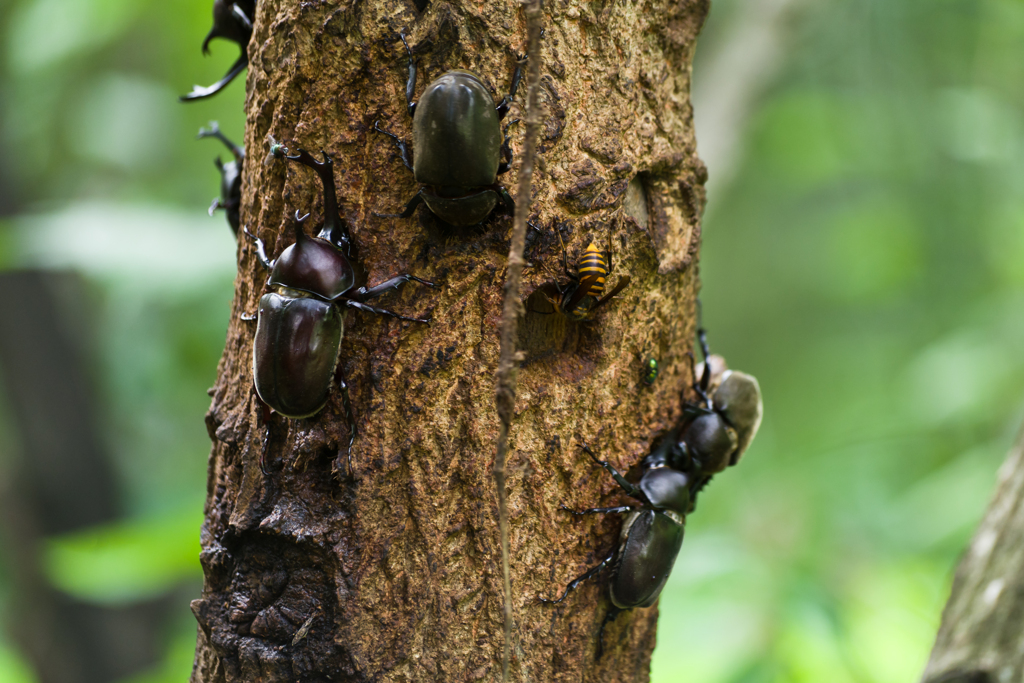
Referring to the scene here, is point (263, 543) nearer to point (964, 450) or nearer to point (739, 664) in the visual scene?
point (739, 664)

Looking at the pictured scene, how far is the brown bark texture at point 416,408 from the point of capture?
1.28 m

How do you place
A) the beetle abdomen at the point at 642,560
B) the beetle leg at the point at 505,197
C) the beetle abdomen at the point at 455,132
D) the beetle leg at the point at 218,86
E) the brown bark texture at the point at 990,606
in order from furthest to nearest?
the beetle leg at the point at 218,86 → the brown bark texture at the point at 990,606 → the beetle abdomen at the point at 642,560 → the beetle leg at the point at 505,197 → the beetle abdomen at the point at 455,132

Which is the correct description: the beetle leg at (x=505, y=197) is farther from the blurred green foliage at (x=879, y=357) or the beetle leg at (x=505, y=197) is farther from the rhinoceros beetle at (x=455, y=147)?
the blurred green foliage at (x=879, y=357)

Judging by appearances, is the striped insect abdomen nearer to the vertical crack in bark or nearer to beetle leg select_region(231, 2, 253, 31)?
the vertical crack in bark

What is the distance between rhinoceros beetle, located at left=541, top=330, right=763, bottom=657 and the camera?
4.73 feet

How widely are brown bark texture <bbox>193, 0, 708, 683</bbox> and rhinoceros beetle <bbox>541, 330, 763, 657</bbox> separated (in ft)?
0.18

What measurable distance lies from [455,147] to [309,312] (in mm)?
404

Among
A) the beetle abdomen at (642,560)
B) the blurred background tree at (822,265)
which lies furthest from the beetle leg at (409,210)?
the blurred background tree at (822,265)

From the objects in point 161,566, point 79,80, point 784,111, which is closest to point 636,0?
point 161,566

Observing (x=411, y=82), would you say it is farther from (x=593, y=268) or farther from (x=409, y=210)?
(x=593, y=268)

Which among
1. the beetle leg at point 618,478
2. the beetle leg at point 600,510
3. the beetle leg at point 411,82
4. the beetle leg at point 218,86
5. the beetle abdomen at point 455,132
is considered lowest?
the beetle leg at point 600,510

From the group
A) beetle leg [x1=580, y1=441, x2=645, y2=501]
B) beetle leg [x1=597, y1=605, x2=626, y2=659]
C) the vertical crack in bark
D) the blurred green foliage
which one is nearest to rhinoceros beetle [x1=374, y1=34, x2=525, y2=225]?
the vertical crack in bark

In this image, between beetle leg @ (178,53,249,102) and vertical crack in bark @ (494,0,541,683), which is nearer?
vertical crack in bark @ (494,0,541,683)

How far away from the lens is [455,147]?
Result: 4.09 feet
